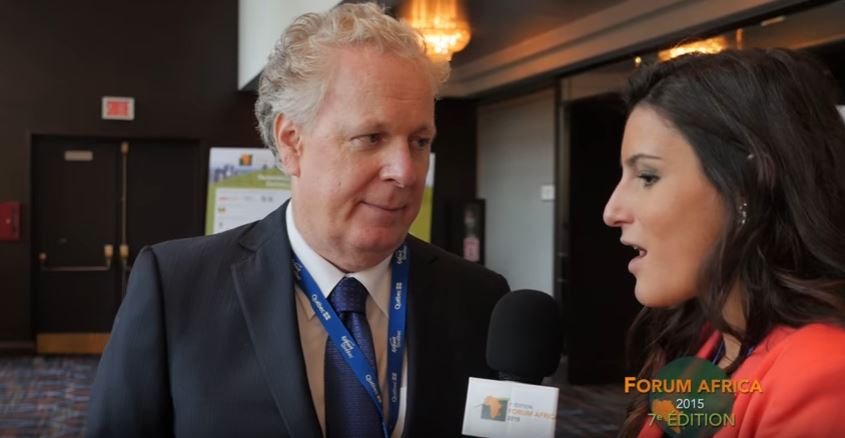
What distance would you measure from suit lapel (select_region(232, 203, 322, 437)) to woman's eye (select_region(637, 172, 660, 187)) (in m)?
0.67

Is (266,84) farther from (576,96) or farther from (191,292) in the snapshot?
(576,96)

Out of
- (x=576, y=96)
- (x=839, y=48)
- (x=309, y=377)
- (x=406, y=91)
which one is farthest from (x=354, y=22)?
(x=576, y=96)

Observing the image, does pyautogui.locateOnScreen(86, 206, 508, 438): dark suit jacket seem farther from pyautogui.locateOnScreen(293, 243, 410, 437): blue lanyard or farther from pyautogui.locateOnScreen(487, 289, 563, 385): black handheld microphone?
pyautogui.locateOnScreen(487, 289, 563, 385): black handheld microphone

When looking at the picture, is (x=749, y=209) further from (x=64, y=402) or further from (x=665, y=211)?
(x=64, y=402)

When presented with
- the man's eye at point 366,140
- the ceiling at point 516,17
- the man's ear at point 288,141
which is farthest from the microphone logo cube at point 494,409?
the ceiling at point 516,17

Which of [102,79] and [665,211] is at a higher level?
[102,79]

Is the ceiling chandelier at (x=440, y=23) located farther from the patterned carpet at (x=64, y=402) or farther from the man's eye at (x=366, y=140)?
the man's eye at (x=366, y=140)

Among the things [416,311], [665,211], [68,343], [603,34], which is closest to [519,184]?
[603,34]

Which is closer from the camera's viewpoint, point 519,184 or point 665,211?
point 665,211

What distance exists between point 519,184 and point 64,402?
5.57 metres

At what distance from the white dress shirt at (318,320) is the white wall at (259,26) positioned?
4988 millimetres

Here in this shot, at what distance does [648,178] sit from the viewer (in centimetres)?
141

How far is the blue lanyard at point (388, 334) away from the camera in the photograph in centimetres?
164

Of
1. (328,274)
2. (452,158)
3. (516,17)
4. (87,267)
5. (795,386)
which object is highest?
(516,17)
